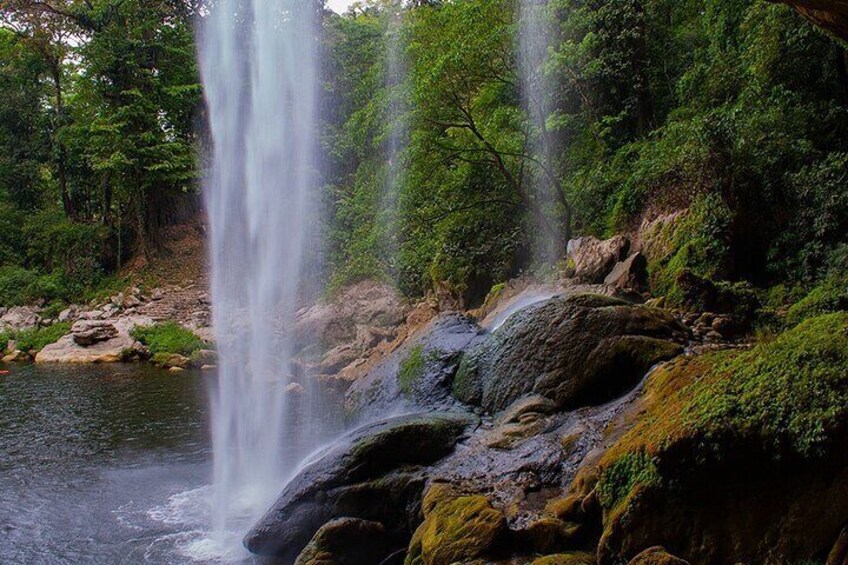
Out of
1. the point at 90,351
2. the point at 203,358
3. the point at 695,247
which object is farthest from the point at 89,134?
the point at 695,247

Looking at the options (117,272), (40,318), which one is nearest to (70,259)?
(117,272)

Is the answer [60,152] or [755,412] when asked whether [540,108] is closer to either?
[755,412]

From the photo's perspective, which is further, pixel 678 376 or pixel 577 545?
pixel 678 376

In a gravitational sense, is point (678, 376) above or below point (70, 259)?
below

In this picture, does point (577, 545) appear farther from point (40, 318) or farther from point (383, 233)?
point (40, 318)

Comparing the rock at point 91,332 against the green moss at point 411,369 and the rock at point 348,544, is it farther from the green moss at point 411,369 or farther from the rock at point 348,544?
the rock at point 348,544

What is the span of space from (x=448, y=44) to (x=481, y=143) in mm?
2327

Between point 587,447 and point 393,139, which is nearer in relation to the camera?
point 587,447

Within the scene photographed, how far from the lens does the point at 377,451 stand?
19.3 ft

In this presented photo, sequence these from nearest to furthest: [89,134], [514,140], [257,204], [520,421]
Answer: [520,421], [514,140], [257,204], [89,134]

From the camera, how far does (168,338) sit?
20.5 meters

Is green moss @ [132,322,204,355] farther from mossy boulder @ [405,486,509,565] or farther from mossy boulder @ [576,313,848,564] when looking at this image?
mossy boulder @ [576,313,848,564]

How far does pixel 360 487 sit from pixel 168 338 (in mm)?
17082

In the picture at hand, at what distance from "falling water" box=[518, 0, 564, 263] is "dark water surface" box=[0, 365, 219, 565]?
29.9ft
